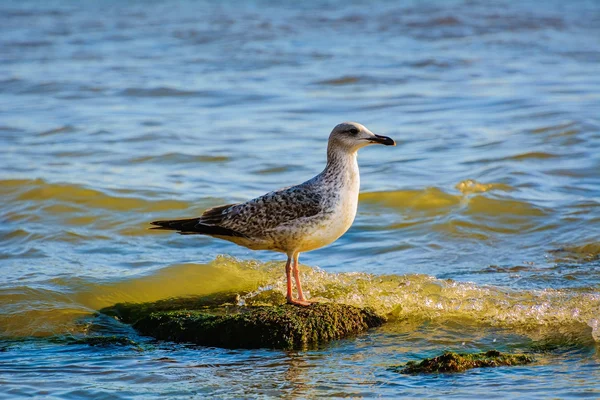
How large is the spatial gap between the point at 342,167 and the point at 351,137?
26cm

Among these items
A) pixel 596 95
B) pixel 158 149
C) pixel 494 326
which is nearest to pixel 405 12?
pixel 596 95

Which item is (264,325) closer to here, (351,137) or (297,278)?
(297,278)

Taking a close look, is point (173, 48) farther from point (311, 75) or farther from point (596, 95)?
point (596, 95)

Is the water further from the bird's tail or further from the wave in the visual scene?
the bird's tail

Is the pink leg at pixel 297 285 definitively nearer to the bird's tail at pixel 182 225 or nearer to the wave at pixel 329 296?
the wave at pixel 329 296

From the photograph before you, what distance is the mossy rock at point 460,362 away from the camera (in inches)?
221

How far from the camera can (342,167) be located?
686cm

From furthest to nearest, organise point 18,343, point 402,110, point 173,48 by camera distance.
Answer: point 173,48
point 402,110
point 18,343

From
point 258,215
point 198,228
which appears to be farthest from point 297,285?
point 198,228

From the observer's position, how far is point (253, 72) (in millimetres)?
17891

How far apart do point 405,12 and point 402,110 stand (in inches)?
404

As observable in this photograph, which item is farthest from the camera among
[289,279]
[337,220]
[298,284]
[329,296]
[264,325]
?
[329,296]

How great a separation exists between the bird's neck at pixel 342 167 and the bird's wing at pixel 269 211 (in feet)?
0.63

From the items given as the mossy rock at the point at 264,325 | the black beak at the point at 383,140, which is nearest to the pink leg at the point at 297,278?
the mossy rock at the point at 264,325
